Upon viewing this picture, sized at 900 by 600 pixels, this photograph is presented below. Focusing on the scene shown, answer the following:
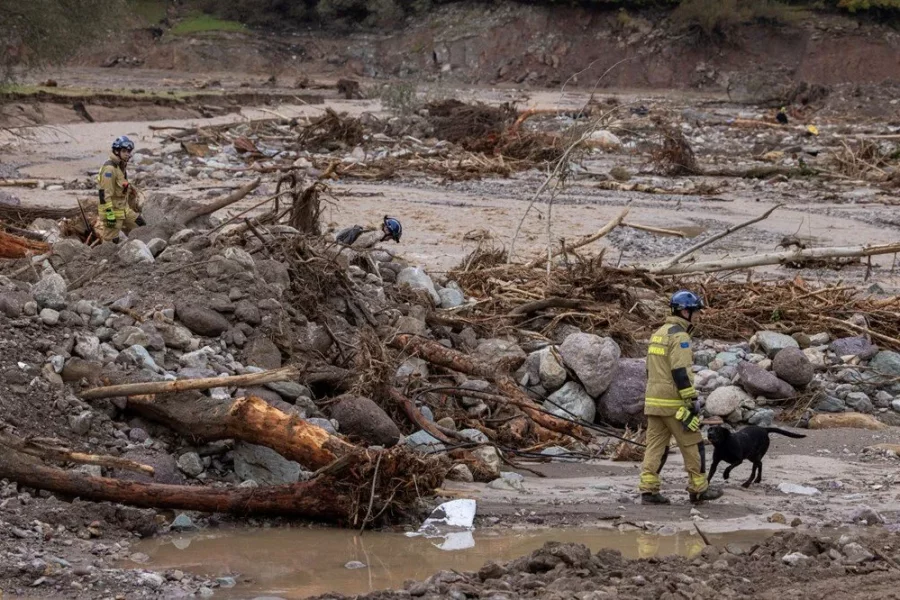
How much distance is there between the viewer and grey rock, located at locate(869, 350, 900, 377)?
1024 cm

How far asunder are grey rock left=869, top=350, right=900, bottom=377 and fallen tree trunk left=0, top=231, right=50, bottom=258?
6.96 metres

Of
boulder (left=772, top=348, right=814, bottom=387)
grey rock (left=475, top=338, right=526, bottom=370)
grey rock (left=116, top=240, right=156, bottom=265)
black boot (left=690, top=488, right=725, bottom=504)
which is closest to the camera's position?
black boot (left=690, top=488, right=725, bottom=504)

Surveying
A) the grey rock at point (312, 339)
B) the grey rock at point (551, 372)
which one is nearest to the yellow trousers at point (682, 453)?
the grey rock at point (551, 372)

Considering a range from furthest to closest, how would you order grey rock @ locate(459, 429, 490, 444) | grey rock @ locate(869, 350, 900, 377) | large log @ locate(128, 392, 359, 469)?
grey rock @ locate(869, 350, 900, 377) < grey rock @ locate(459, 429, 490, 444) < large log @ locate(128, 392, 359, 469)

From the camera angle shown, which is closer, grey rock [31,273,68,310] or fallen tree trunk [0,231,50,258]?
grey rock [31,273,68,310]

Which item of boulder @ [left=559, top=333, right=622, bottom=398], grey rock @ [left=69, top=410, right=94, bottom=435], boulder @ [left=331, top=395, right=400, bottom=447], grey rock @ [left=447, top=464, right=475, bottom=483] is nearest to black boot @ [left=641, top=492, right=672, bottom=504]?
grey rock @ [left=447, top=464, right=475, bottom=483]

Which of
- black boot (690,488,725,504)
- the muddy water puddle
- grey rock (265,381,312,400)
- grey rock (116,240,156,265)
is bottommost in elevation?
the muddy water puddle

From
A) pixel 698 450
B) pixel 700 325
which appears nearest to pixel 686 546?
pixel 698 450

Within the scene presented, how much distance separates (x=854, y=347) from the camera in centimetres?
1053

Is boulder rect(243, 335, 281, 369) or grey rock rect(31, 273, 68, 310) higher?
grey rock rect(31, 273, 68, 310)

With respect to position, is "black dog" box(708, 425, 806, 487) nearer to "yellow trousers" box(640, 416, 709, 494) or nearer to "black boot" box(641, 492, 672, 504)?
"yellow trousers" box(640, 416, 709, 494)

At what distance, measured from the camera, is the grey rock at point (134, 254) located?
30.0 feet

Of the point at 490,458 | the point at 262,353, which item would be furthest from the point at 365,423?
the point at 262,353

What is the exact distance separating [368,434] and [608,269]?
177 inches
